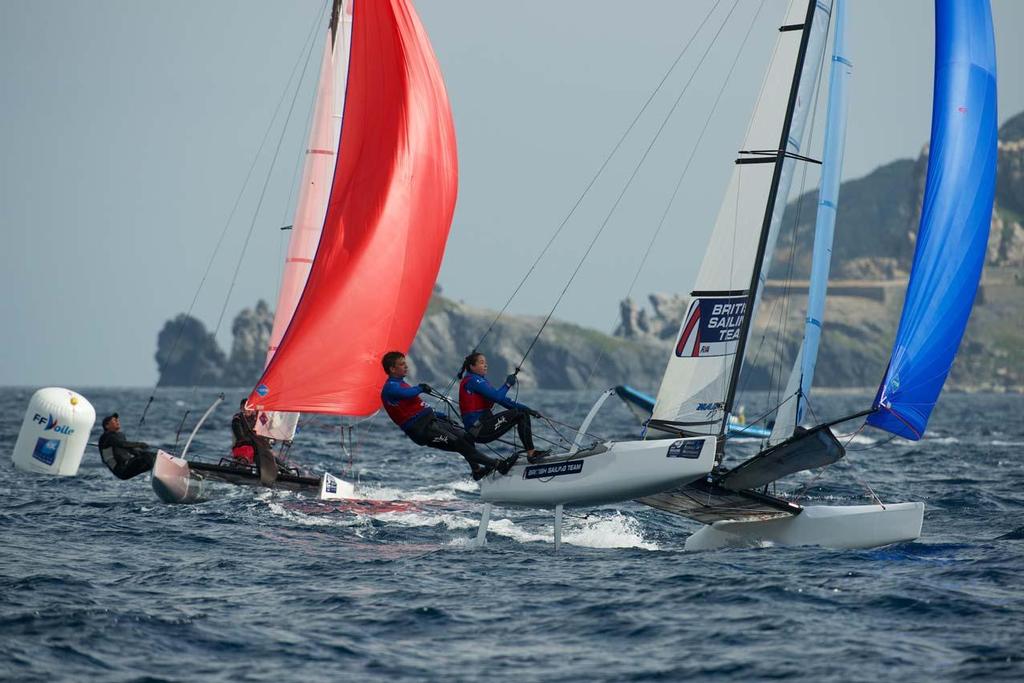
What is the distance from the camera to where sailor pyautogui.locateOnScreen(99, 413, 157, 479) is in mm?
16344

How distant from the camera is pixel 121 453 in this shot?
1644 centimetres

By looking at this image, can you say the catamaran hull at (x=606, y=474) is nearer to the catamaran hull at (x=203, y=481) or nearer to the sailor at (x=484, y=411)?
the sailor at (x=484, y=411)

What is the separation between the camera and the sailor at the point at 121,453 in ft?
53.6

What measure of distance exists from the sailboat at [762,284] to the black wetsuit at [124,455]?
21.0ft

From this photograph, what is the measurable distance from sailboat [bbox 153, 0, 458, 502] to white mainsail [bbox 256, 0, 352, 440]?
23 millimetres

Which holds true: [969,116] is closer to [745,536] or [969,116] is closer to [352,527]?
[745,536]

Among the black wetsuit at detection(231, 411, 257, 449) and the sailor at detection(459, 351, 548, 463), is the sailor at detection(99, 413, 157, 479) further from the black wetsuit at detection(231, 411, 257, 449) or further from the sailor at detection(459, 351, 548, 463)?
the sailor at detection(459, 351, 548, 463)

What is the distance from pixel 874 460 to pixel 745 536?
13.8 m

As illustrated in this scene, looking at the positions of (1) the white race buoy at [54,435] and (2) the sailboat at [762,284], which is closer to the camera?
(2) the sailboat at [762,284]

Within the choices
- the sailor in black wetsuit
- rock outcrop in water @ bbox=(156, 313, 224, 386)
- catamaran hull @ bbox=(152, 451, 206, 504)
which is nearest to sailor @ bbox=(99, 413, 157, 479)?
catamaran hull @ bbox=(152, 451, 206, 504)

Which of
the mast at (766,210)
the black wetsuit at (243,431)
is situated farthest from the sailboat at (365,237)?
the mast at (766,210)

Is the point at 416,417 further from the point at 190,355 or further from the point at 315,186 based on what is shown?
the point at 190,355

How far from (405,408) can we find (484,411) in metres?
0.84

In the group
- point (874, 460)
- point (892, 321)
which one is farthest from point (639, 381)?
point (874, 460)
